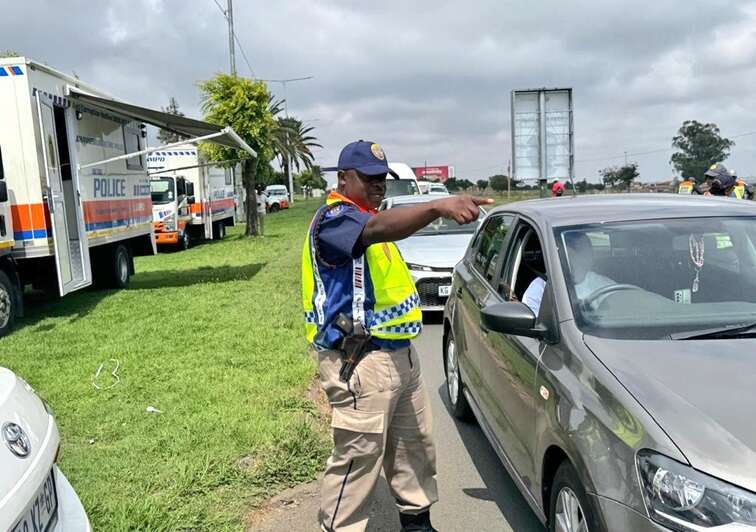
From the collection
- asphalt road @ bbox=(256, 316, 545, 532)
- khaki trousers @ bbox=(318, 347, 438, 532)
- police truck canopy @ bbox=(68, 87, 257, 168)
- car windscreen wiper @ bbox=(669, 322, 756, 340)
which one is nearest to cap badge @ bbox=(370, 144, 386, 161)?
khaki trousers @ bbox=(318, 347, 438, 532)

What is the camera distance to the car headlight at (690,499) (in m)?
1.83

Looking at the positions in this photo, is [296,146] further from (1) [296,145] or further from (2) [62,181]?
(2) [62,181]

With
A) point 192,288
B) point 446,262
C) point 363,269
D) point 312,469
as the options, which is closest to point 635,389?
point 363,269

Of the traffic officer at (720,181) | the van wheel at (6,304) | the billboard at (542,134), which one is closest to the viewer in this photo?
the van wheel at (6,304)

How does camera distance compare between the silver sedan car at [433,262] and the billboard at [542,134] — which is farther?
the billboard at [542,134]

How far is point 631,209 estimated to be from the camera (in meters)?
3.57

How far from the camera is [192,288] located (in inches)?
429

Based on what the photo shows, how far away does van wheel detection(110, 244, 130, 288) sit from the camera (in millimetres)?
11531

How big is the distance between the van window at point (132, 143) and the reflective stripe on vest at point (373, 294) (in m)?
10.7

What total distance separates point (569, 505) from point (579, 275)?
111 centimetres

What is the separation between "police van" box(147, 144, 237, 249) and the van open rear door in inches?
282

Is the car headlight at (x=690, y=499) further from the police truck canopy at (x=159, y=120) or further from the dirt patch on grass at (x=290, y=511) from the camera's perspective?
the police truck canopy at (x=159, y=120)

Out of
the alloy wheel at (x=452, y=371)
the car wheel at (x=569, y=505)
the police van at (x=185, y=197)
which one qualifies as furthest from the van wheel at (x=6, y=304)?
the police van at (x=185, y=197)

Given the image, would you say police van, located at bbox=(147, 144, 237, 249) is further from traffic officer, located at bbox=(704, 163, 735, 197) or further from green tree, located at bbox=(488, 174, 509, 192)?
green tree, located at bbox=(488, 174, 509, 192)
